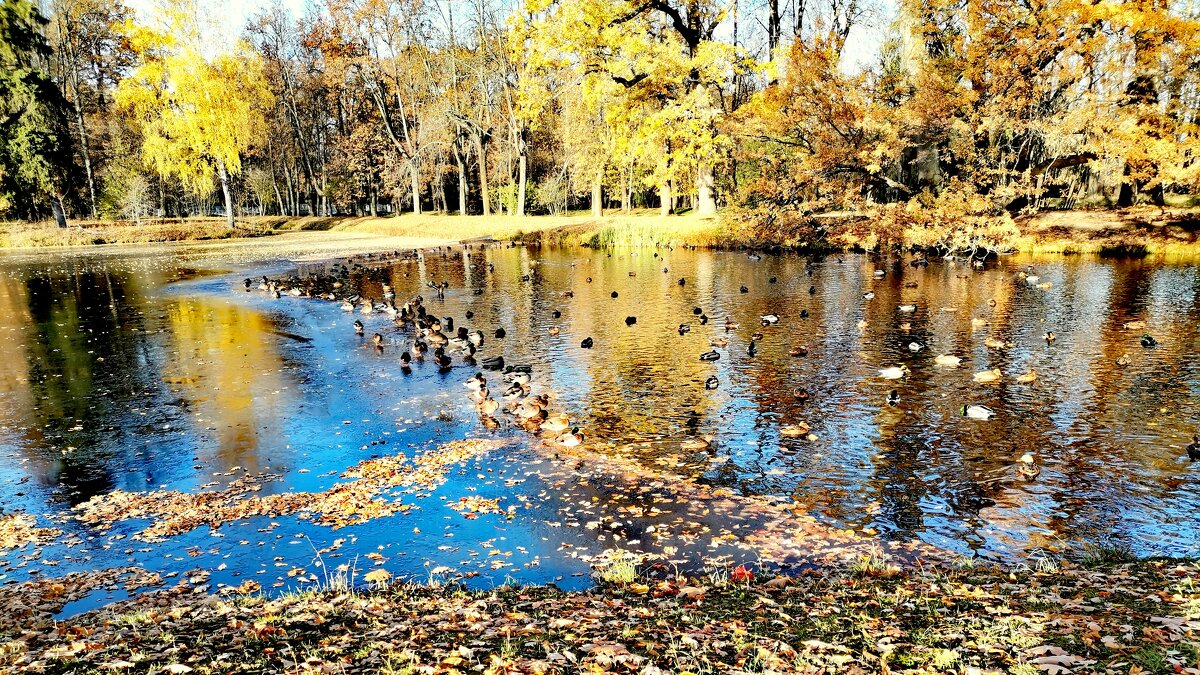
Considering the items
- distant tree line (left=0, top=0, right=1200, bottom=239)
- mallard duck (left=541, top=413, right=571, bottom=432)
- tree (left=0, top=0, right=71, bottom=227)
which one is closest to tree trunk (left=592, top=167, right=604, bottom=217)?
distant tree line (left=0, top=0, right=1200, bottom=239)

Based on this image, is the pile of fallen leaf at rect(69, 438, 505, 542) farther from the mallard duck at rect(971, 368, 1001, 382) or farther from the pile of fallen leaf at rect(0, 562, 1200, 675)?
the mallard duck at rect(971, 368, 1001, 382)

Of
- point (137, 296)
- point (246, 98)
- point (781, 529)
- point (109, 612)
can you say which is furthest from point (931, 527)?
point (246, 98)

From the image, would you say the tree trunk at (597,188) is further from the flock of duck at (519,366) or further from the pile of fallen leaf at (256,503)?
the pile of fallen leaf at (256,503)

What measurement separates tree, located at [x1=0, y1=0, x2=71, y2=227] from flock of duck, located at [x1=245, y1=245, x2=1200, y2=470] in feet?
133

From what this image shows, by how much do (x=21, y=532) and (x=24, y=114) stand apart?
6241 cm

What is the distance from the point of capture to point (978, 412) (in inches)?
460

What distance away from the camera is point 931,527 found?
795cm

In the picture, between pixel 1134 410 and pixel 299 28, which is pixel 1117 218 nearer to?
pixel 1134 410

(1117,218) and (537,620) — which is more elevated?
(1117,218)

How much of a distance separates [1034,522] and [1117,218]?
32.0m

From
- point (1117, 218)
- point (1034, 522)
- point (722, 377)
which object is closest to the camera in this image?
point (1034, 522)

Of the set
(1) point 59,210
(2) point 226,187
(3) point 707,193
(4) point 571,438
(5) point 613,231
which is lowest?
(4) point 571,438

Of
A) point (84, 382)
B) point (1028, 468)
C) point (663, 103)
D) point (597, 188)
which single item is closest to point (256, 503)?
point (84, 382)

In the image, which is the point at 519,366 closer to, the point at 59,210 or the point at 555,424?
the point at 555,424
